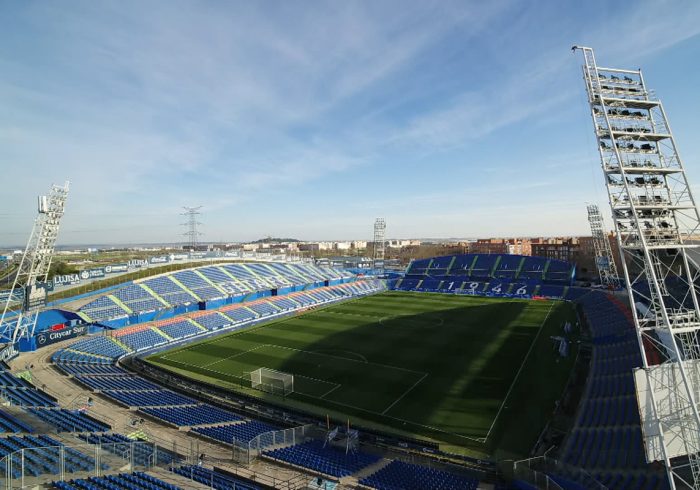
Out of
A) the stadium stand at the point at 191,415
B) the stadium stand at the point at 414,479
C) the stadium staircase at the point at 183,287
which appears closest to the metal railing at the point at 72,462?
the stadium stand at the point at 191,415

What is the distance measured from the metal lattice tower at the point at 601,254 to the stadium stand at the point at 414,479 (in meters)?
56.0

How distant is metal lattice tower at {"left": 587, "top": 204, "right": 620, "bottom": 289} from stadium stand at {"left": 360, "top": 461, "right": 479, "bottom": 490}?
2205 inches

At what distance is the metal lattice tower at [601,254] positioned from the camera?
61.6 metres

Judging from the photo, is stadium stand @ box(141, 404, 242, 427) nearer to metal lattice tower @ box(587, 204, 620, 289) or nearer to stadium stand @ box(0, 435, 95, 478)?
stadium stand @ box(0, 435, 95, 478)

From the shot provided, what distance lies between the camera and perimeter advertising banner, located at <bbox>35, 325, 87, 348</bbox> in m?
33.8

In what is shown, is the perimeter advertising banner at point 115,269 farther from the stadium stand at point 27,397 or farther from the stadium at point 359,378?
the stadium stand at point 27,397

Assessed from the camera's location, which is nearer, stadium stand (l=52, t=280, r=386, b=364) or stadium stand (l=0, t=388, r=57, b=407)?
A: stadium stand (l=0, t=388, r=57, b=407)

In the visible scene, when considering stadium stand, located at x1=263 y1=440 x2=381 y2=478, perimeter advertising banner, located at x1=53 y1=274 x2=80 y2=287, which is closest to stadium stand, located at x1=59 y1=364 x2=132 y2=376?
perimeter advertising banner, located at x1=53 y1=274 x2=80 y2=287

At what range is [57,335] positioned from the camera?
3525 cm

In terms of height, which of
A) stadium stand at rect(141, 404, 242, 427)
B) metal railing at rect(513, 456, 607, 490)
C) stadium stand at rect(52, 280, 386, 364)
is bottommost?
metal railing at rect(513, 456, 607, 490)

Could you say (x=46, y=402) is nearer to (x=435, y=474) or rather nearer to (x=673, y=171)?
(x=435, y=474)

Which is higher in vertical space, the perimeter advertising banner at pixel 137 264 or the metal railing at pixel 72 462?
the perimeter advertising banner at pixel 137 264

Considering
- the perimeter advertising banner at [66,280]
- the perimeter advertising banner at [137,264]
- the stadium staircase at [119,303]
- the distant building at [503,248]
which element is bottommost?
the stadium staircase at [119,303]

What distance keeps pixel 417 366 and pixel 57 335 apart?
3197 cm
